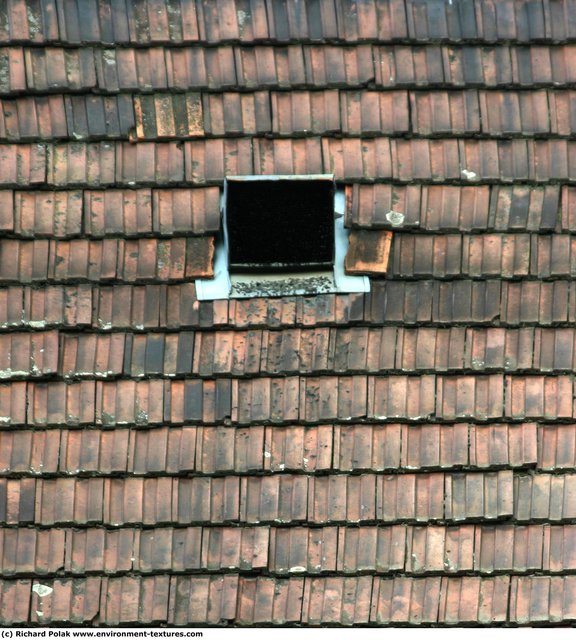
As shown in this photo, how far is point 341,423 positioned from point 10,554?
5.67 ft

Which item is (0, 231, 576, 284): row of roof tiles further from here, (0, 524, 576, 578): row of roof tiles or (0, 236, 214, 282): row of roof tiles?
(0, 524, 576, 578): row of roof tiles

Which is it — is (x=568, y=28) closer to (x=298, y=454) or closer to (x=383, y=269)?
(x=383, y=269)

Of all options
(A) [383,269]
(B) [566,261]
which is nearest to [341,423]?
(A) [383,269]

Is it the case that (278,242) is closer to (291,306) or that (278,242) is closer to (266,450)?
(291,306)

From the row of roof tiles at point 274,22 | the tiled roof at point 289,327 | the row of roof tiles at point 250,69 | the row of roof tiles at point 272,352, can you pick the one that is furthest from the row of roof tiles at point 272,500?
the row of roof tiles at point 274,22

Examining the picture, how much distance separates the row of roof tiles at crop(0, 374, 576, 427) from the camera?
754 centimetres

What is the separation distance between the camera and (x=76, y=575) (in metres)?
7.42

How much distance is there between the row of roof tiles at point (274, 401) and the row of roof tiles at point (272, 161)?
3.36 ft

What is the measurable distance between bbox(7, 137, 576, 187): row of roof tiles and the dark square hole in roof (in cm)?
11

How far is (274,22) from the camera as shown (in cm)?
780

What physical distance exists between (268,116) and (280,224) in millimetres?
553

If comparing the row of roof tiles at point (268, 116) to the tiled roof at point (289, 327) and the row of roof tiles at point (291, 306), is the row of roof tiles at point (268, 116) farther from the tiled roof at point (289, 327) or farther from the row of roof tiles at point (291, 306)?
the row of roof tiles at point (291, 306)

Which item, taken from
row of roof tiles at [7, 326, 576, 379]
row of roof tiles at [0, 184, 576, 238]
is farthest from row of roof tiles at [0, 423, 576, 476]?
row of roof tiles at [0, 184, 576, 238]

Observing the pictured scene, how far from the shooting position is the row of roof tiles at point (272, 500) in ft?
24.5
